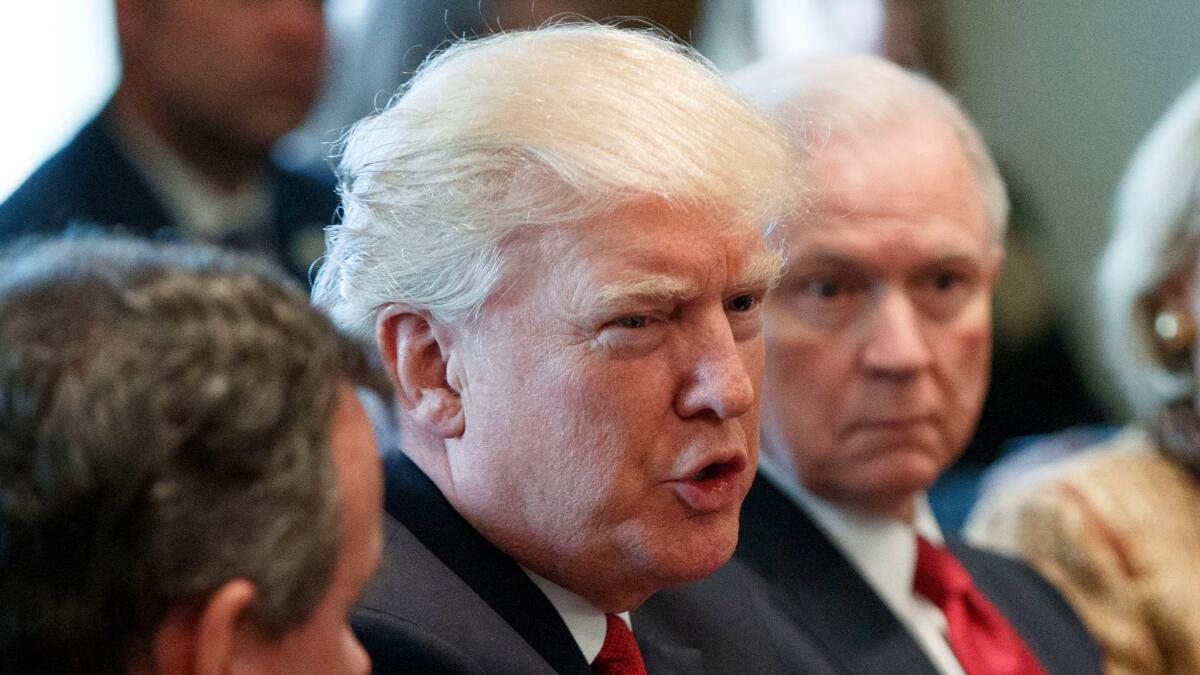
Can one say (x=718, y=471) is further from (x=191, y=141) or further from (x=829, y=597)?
(x=191, y=141)

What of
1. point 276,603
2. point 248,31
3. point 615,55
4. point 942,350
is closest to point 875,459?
point 942,350

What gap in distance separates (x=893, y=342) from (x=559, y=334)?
2.40 feet

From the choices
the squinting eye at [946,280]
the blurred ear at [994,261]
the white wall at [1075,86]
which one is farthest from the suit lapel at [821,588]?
the white wall at [1075,86]

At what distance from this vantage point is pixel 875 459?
1997 millimetres

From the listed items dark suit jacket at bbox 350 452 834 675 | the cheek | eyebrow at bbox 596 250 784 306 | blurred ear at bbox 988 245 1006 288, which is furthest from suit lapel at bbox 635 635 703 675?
blurred ear at bbox 988 245 1006 288

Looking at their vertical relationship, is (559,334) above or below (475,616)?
above

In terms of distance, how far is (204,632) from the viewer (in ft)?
3.08

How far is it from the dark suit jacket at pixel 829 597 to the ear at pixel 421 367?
2.00ft

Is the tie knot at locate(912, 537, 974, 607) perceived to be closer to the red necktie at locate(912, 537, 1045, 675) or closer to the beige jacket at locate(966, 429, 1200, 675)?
the red necktie at locate(912, 537, 1045, 675)

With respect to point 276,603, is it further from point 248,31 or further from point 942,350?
point 248,31

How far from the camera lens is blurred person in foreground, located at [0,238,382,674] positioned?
899 millimetres

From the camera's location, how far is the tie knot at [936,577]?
1988 millimetres

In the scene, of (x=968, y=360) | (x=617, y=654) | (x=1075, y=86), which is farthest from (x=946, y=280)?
(x=1075, y=86)

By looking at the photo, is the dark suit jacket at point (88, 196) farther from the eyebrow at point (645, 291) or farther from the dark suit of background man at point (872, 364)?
the eyebrow at point (645, 291)
